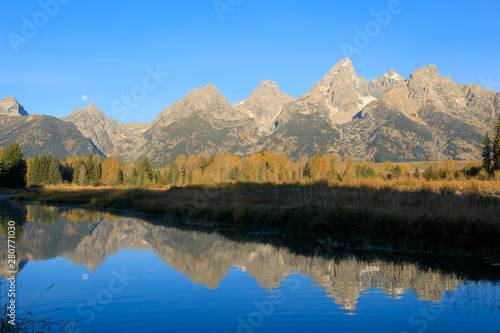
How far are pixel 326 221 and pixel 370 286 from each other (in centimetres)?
879

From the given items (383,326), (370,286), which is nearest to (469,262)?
(370,286)

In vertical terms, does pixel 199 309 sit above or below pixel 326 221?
below

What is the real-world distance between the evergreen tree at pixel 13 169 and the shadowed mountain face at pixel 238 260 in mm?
76573

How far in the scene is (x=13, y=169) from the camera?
91625 millimetres

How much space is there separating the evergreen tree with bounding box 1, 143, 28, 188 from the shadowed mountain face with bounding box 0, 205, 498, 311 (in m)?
76.6

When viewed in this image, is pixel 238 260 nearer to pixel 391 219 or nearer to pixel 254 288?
pixel 254 288

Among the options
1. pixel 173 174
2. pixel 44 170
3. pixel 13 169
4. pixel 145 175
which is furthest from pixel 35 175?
pixel 173 174

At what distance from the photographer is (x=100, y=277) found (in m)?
13.7

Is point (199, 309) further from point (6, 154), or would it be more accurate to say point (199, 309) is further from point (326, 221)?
point (6, 154)

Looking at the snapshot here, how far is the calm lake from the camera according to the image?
28.9ft

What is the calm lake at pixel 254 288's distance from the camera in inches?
347

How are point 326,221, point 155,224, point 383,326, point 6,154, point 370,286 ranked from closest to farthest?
1. point 383,326
2. point 370,286
3. point 326,221
4. point 155,224
5. point 6,154

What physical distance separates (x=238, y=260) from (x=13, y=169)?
94.3 m

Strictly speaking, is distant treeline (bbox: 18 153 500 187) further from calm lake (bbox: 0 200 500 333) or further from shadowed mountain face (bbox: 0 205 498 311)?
calm lake (bbox: 0 200 500 333)
